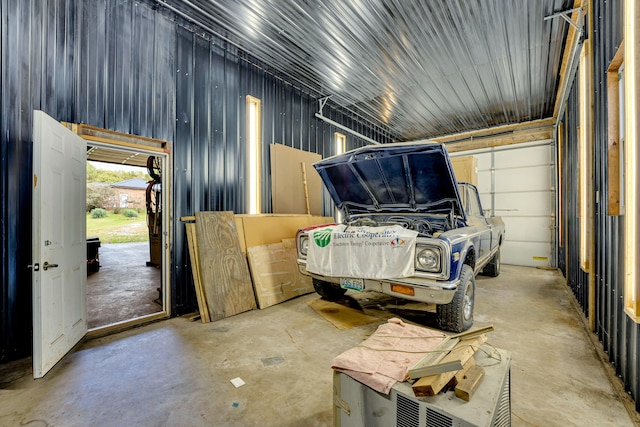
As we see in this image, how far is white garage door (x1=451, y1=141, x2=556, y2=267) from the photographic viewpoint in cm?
754

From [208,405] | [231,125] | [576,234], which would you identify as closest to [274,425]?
[208,405]

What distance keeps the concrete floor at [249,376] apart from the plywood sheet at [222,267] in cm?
24

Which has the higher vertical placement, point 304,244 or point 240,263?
point 304,244

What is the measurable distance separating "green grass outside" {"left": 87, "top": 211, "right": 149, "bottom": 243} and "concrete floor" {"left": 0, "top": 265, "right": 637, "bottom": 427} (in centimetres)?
1387

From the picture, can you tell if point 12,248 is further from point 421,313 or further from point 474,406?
point 421,313

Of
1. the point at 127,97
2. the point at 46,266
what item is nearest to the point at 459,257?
the point at 46,266

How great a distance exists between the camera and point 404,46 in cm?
442

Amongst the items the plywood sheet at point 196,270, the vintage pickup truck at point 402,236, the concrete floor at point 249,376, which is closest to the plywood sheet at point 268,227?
the plywood sheet at point 196,270

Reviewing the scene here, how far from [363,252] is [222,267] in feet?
6.59

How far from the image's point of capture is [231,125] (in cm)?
456

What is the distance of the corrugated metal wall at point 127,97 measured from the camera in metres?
2.66

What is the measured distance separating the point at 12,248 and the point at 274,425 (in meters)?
3.00

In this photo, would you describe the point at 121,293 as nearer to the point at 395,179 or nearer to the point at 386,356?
the point at 395,179

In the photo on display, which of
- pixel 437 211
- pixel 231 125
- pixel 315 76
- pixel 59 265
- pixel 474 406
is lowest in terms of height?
pixel 474 406
